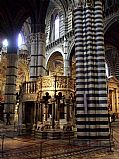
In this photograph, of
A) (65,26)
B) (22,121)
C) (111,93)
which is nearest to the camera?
(22,121)

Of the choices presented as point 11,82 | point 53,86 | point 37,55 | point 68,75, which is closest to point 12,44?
point 11,82

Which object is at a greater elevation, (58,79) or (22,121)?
(58,79)

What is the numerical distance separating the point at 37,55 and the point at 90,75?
8621 millimetres

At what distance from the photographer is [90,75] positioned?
10734 millimetres

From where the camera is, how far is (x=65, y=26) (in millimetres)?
27141

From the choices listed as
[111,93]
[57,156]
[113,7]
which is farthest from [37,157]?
[111,93]

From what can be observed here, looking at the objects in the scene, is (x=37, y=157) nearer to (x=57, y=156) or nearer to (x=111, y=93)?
(x=57, y=156)

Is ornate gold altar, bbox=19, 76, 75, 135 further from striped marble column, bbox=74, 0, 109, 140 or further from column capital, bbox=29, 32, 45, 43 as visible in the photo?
column capital, bbox=29, 32, 45, 43

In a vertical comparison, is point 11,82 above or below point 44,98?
above

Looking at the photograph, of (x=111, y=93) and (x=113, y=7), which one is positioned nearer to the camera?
(x=113, y=7)

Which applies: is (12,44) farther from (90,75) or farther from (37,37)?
(90,75)

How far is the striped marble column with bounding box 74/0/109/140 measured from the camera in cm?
1023

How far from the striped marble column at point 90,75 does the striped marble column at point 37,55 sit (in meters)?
7.12

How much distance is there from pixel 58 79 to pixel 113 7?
1270cm
